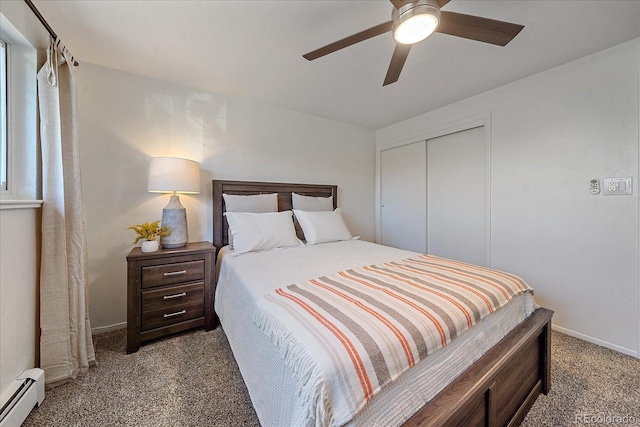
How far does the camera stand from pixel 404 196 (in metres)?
3.46

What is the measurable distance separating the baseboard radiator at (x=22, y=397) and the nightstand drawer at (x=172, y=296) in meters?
0.57

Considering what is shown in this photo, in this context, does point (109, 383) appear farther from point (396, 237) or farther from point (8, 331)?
point (396, 237)

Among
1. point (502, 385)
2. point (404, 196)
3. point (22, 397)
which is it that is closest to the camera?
point (502, 385)

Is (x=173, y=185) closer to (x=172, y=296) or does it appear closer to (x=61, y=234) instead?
(x=61, y=234)

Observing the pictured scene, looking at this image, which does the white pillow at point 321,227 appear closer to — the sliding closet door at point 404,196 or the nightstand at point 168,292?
the nightstand at point 168,292

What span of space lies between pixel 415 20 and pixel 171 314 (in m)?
2.49

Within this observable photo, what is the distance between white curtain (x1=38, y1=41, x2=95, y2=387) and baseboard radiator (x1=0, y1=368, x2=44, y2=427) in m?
0.12

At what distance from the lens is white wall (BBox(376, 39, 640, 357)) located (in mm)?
1788

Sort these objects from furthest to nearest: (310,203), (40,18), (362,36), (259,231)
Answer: (310,203), (259,231), (40,18), (362,36)

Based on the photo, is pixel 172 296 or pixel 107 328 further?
pixel 107 328

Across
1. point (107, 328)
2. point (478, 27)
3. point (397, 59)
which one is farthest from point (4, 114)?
point (478, 27)

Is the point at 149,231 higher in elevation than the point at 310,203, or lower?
lower

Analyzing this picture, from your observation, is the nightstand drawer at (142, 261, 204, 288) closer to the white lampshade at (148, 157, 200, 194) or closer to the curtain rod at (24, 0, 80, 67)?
the white lampshade at (148, 157, 200, 194)

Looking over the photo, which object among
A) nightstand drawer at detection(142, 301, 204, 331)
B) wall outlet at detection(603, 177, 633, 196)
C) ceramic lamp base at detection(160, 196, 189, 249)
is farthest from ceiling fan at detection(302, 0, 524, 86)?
nightstand drawer at detection(142, 301, 204, 331)
